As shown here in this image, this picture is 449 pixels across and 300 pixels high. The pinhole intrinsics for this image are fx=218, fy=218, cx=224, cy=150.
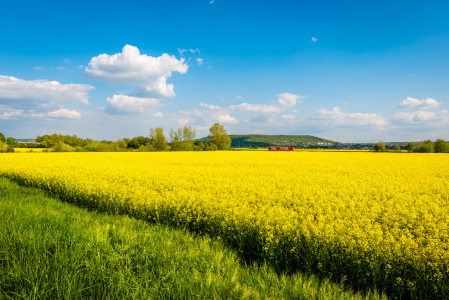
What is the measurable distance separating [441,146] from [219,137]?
62815 mm

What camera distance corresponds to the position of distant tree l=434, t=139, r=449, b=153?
5841 centimetres

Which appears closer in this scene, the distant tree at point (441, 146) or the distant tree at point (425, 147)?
the distant tree at point (425, 147)

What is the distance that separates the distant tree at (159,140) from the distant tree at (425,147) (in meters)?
71.8

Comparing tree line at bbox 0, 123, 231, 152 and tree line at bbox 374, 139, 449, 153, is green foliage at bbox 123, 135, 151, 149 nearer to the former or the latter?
tree line at bbox 0, 123, 231, 152

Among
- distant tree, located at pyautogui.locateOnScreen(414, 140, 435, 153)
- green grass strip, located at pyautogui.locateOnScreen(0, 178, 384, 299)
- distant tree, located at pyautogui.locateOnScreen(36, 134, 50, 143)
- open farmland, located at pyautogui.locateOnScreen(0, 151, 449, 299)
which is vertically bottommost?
open farmland, located at pyautogui.locateOnScreen(0, 151, 449, 299)

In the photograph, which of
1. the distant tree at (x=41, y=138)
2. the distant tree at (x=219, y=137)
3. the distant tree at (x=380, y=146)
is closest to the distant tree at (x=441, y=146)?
the distant tree at (x=380, y=146)

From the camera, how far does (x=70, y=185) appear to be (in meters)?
9.38

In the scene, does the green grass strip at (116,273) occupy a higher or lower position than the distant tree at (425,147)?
lower

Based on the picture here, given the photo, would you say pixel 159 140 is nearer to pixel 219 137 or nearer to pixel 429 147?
pixel 219 137

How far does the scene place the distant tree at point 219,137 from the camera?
74562mm

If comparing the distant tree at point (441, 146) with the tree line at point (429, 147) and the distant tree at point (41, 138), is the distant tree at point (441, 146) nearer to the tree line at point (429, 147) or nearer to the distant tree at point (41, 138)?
the tree line at point (429, 147)

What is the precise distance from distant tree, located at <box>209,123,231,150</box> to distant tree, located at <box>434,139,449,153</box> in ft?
192

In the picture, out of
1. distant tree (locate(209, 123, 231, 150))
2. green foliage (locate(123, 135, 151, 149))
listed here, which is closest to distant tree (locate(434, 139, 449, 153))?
distant tree (locate(209, 123, 231, 150))

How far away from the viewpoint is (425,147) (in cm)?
5859
